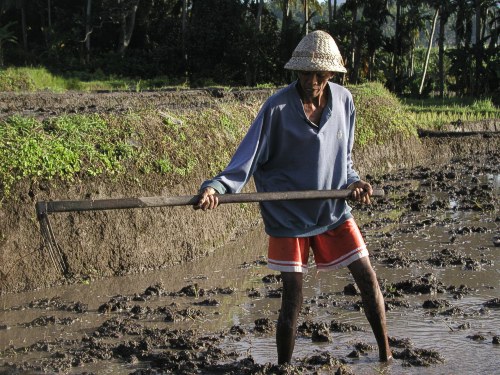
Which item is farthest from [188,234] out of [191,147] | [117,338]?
[117,338]

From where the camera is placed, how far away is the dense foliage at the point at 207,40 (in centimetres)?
3131

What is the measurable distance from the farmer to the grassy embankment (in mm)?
2874

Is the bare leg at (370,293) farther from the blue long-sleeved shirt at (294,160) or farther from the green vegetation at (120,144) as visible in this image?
the green vegetation at (120,144)

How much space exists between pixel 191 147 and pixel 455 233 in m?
2.97

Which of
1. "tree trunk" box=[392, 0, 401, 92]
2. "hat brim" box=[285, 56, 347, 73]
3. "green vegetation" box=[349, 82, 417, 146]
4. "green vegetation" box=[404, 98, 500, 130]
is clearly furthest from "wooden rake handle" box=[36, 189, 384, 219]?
"tree trunk" box=[392, 0, 401, 92]

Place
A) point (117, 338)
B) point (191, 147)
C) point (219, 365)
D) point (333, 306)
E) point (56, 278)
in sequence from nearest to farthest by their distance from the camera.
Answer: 1. point (219, 365)
2. point (117, 338)
3. point (333, 306)
4. point (56, 278)
5. point (191, 147)

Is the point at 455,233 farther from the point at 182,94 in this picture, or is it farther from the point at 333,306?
the point at 182,94

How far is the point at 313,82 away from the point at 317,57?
0.43ft

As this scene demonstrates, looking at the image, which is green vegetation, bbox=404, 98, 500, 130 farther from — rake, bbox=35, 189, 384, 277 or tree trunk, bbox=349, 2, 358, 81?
rake, bbox=35, 189, 384, 277

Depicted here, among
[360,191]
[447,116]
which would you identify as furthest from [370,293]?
[447,116]

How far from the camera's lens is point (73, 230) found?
290 inches

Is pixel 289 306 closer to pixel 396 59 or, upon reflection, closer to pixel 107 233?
pixel 107 233

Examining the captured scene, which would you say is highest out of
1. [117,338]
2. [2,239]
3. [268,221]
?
[268,221]

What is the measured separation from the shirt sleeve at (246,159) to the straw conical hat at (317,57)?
0.98 feet
